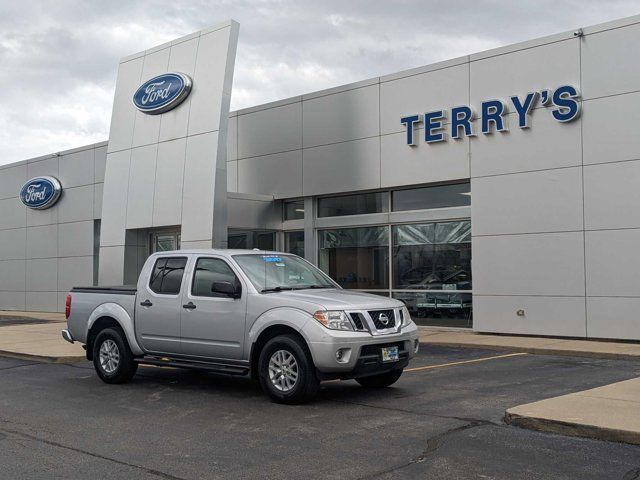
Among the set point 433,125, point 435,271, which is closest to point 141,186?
point 433,125

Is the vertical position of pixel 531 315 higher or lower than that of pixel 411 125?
lower

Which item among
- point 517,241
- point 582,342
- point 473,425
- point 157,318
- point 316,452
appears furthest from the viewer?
point 517,241

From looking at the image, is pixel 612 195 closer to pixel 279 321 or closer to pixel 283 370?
pixel 279 321

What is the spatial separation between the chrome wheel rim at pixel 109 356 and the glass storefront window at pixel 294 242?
1064 cm

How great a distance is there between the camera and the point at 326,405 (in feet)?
28.6

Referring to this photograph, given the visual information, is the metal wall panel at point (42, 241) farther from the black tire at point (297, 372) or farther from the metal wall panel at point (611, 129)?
the black tire at point (297, 372)

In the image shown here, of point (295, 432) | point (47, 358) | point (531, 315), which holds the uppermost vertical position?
point (531, 315)

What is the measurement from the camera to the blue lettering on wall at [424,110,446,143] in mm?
17703

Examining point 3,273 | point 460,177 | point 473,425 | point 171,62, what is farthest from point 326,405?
point 3,273

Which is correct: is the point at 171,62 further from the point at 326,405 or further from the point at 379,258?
the point at 326,405

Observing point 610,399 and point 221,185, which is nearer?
point 610,399

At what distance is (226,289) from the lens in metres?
9.18

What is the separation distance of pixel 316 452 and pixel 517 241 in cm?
1099

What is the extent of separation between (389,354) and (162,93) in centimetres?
1343
